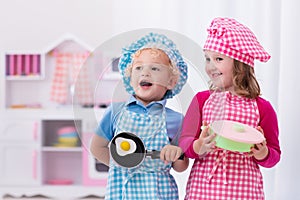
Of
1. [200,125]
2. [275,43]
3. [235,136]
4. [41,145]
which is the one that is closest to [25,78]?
[41,145]

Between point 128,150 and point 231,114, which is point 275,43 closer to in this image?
point 231,114

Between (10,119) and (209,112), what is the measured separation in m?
1.99

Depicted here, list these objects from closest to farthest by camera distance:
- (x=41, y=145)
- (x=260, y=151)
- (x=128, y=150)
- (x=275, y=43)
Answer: (x=128, y=150) < (x=260, y=151) < (x=275, y=43) < (x=41, y=145)

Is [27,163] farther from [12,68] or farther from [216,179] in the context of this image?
[216,179]

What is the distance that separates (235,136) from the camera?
3.87 feet

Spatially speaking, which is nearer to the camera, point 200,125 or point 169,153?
point 169,153

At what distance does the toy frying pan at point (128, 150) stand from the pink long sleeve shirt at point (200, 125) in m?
0.10

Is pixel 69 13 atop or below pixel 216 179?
atop

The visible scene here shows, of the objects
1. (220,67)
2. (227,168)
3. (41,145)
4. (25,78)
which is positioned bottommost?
(41,145)

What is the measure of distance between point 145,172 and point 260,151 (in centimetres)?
25

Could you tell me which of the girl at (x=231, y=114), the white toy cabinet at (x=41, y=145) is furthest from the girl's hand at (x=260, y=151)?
the white toy cabinet at (x=41, y=145)

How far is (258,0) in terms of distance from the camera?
160 cm

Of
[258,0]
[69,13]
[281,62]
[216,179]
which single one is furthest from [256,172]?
[69,13]

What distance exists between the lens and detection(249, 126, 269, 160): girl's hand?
1.24 m
